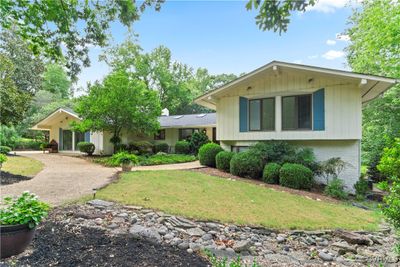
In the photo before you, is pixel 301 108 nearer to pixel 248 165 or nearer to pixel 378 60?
pixel 248 165

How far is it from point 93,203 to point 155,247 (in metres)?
2.74

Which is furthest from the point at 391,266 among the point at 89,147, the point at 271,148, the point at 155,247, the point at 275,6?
the point at 89,147

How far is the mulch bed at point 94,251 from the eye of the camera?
3256 millimetres

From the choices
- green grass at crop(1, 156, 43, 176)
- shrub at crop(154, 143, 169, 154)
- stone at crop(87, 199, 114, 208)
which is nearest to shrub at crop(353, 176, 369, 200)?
stone at crop(87, 199, 114, 208)

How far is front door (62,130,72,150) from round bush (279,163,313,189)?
1967 centimetres

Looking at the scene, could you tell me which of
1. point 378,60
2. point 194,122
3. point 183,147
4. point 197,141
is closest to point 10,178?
point 183,147

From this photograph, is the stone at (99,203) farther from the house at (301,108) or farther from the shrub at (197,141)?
the shrub at (197,141)

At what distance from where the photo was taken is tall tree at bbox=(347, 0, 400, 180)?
13406 millimetres

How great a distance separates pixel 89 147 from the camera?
19594 mm

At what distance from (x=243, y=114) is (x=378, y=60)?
892 centimetres

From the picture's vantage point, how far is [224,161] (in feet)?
40.4

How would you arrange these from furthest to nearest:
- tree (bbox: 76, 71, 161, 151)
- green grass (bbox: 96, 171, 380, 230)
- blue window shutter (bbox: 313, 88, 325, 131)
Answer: tree (bbox: 76, 71, 161, 151)
blue window shutter (bbox: 313, 88, 325, 131)
green grass (bbox: 96, 171, 380, 230)

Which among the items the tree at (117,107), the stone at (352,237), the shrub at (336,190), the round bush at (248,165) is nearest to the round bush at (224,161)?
the round bush at (248,165)

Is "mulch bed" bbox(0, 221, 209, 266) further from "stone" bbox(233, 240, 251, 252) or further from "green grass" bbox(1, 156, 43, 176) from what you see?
"green grass" bbox(1, 156, 43, 176)
